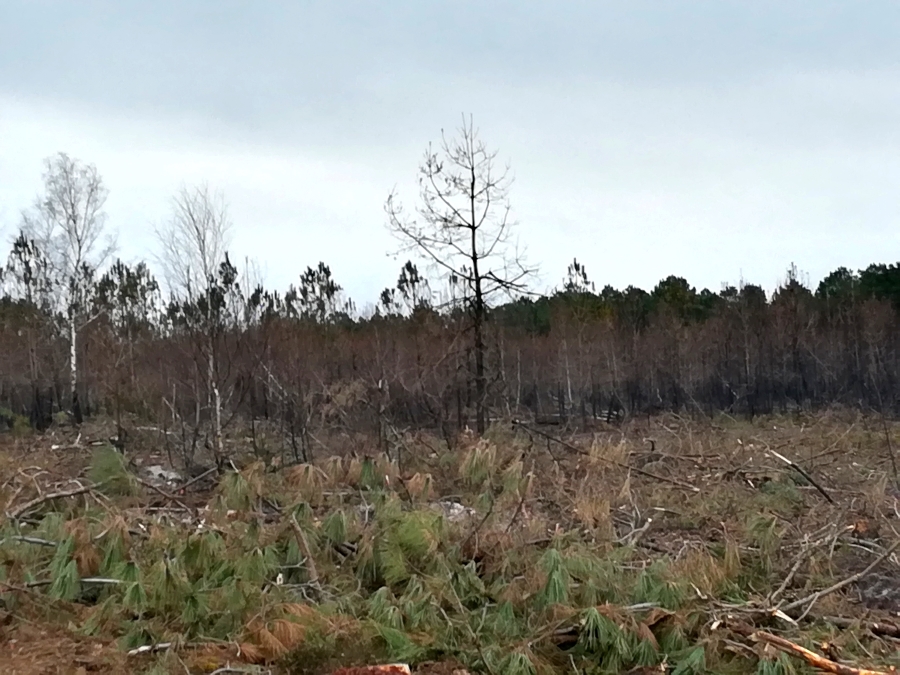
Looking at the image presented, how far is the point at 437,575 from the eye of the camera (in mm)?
4945

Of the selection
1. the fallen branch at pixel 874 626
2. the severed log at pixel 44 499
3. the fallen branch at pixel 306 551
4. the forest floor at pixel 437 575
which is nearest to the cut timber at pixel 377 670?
the forest floor at pixel 437 575

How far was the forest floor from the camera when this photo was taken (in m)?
4.07

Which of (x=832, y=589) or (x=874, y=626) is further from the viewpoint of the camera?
(x=832, y=589)

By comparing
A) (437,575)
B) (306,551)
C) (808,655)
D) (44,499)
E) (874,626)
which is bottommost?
(874,626)

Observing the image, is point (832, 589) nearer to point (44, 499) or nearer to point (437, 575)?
point (437, 575)

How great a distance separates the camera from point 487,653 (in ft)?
13.4

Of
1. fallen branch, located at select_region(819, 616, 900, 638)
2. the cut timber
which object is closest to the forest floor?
fallen branch, located at select_region(819, 616, 900, 638)

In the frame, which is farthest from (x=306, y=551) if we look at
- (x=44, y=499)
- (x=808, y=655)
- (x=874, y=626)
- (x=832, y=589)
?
(x=874, y=626)

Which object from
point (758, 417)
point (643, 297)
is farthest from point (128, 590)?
point (643, 297)

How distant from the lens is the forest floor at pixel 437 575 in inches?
160

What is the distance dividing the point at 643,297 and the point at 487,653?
32653mm

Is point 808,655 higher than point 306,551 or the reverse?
the reverse

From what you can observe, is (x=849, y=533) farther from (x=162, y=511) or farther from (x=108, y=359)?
(x=108, y=359)

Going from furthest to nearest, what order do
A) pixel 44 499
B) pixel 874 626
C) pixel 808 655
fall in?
1. pixel 44 499
2. pixel 874 626
3. pixel 808 655
